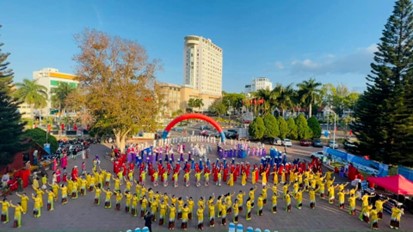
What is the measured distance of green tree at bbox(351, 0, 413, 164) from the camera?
706 inches

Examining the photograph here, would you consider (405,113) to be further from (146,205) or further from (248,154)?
(146,205)

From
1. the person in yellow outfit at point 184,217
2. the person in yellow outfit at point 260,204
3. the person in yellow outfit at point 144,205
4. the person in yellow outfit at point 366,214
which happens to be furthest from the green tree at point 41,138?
the person in yellow outfit at point 366,214

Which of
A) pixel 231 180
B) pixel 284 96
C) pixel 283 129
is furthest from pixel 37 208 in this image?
pixel 284 96

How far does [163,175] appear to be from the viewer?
15.4m

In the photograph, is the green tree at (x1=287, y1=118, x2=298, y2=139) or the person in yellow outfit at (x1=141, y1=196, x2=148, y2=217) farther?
the green tree at (x1=287, y1=118, x2=298, y2=139)

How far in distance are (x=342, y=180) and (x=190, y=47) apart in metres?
118

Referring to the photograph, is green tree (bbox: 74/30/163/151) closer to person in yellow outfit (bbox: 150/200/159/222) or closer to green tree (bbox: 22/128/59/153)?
green tree (bbox: 22/128/59/153)

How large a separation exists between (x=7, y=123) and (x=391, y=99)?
973 inches

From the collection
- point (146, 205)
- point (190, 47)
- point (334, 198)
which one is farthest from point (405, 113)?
point (190, 47)

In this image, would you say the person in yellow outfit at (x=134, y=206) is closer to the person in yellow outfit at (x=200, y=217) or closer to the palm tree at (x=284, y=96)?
the person in yellow outfit at (x=200, y=217)

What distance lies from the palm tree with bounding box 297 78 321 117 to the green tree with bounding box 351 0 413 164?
20.1m

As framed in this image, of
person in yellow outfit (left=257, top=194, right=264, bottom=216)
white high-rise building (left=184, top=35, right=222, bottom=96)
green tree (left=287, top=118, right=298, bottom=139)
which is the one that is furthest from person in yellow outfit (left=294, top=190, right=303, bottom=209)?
white high-rise building (left=184, top=35, right=222, bottom=96)

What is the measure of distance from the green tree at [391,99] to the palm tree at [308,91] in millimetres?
20103

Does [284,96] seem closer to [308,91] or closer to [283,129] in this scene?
[308,91]
